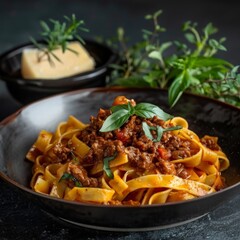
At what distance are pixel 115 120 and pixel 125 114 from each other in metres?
0.08

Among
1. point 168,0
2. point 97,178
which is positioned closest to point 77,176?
point 97,178

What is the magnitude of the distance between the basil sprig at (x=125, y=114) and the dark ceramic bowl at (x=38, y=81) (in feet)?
5.56

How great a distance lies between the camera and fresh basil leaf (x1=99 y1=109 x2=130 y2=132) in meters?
3.68

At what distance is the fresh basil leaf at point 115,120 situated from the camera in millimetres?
3684

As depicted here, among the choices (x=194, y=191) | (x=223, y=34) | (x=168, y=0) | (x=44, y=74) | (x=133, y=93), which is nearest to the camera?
(x=194, y=191)

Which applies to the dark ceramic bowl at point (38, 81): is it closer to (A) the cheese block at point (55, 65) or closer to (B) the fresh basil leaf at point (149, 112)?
(A) the cheese block at point (55, 65)

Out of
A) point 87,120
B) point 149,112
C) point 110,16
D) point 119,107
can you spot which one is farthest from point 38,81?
point 110,16

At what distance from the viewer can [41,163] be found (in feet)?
13.8

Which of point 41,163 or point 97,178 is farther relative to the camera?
point 41,163

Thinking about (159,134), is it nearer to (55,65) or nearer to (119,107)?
(119,107)

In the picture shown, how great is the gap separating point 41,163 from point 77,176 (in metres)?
0.58

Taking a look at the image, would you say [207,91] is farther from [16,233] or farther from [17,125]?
[16,233]

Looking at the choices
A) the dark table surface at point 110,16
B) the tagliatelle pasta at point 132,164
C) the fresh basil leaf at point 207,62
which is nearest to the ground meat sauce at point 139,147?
the tagliatelle pasta at point 132,164

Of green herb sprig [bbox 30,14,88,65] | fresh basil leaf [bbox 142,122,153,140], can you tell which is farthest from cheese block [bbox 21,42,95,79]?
fresh basil leaf [bbox 142,122,153,140]
